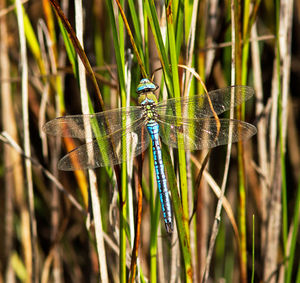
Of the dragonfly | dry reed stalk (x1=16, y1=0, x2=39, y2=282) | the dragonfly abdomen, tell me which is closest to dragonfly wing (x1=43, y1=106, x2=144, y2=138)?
the dragonfly

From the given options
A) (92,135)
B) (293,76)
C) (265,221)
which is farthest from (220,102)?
(293,76)

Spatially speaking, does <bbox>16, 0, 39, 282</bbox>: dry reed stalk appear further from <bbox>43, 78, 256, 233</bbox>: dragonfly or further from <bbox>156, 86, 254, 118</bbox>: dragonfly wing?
<bbox>156, 86, 254, 118</bbox>: dragonfly wing

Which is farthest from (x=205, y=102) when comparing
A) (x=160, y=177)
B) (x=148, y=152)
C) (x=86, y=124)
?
(x=148, y=152)

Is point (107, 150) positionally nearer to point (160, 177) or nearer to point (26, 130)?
point (160, 177)

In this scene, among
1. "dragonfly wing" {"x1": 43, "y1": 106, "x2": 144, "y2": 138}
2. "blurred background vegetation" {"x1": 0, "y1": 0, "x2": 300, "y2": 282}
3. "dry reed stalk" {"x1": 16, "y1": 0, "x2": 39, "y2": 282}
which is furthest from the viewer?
"dry reed stalk" {"x1": 16, "y1": 0, "x2": 39, "y2": 282}

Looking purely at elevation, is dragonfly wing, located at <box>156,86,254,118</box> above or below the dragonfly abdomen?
above

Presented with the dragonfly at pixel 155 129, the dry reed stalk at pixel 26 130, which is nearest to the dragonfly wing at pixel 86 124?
the dragonfly at pixel 155 129
